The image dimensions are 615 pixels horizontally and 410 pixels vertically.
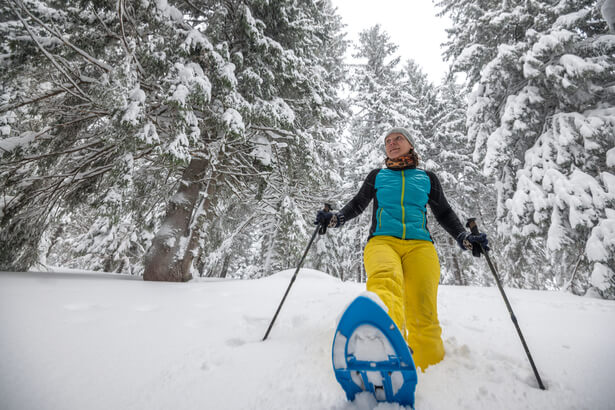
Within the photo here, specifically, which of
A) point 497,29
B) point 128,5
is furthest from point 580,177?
point 128,5

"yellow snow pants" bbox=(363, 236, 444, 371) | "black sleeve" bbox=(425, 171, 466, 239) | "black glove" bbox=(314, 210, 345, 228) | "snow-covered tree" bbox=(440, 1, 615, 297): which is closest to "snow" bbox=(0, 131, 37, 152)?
"black glove" bbox=(314, 210, 345, 228)

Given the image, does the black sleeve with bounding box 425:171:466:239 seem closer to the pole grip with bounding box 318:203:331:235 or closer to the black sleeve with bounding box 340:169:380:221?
the black sleeve with bounding box 340:169:380:221

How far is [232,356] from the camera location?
72.9 inches

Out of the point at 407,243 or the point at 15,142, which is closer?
the point at 407,243

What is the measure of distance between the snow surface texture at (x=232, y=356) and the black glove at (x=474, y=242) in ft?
2.86

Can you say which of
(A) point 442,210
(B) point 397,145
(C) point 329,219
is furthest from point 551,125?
(C) point 329,219

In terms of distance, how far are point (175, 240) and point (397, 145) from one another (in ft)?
14.6

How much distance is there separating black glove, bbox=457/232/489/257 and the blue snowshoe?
4.36ft

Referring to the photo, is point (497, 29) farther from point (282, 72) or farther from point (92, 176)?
point (92, 176)

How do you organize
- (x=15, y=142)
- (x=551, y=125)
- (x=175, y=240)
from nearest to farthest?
(x=15, y=142) → (x=175, y=240) → (x=551, y=125)

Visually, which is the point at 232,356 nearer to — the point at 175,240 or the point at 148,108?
the point at 175,240

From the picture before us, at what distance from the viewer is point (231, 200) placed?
724cm

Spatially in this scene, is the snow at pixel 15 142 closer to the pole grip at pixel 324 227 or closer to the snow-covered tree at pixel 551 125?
the pole grip at pixel 324 227

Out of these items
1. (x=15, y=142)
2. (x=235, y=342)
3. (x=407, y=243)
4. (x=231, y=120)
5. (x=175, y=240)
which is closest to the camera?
(x=407, y=243)
